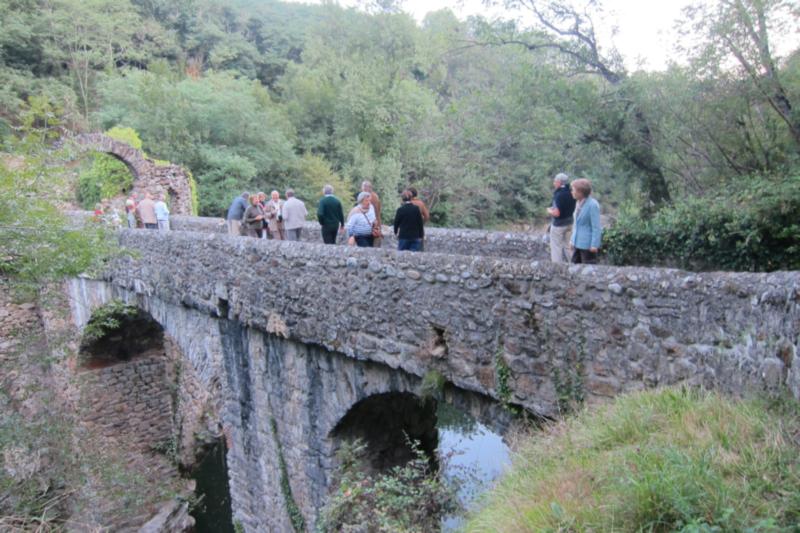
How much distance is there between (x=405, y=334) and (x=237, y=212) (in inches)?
259

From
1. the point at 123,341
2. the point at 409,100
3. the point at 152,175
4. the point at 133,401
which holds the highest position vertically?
the point at 409,100

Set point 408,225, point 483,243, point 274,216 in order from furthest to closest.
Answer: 1. point 274,216
2. point 483,243
3. point 408,225

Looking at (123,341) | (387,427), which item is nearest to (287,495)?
(387,427)

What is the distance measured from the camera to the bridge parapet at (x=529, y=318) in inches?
126

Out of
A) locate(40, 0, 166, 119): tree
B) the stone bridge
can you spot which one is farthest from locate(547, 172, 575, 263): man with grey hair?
locate(40, 0, 166, 119): tree

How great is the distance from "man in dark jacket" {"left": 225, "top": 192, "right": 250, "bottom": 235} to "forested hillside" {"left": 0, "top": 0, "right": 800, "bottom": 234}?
3.00 metres

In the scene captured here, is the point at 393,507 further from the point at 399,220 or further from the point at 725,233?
the point at 725,233

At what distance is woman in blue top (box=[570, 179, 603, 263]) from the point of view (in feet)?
19.1

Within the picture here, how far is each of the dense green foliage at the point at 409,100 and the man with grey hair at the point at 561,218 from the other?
2070 mm

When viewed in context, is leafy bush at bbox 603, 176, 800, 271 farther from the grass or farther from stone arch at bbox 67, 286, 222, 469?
stone arch at bbox 67, 286, 222, 469

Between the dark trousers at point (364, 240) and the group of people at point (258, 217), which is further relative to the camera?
the group of people at point (258, 217)

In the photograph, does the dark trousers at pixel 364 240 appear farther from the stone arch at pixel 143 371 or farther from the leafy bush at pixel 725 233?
the stone arch at pixel 143 371

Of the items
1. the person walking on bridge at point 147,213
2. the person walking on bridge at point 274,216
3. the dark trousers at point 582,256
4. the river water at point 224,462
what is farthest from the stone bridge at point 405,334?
the river water at point 224,462

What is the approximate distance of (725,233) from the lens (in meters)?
6.33
